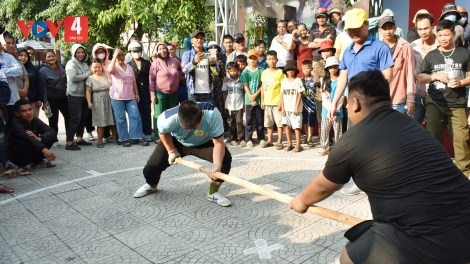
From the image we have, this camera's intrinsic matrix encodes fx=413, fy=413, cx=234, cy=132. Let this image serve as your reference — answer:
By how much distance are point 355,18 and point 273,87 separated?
9.99ft

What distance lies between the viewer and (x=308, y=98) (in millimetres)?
6922

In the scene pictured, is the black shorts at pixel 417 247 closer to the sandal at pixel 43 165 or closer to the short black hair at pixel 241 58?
the sandal at pixel 43 165

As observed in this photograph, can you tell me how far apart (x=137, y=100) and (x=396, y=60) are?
15.2ft

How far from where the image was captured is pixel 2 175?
5.67m

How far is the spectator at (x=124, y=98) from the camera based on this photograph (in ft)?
23.9

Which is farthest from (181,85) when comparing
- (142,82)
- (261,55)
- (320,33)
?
(320,33)

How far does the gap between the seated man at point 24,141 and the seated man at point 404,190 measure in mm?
4825

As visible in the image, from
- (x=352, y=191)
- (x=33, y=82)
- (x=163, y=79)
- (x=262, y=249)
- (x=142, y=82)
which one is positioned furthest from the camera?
(x=142, y=82)

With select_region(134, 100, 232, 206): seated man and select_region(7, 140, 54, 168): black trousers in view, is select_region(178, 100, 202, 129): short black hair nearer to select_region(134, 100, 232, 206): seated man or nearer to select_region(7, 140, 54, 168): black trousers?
select_region(134, 100, 232, 206): seated man

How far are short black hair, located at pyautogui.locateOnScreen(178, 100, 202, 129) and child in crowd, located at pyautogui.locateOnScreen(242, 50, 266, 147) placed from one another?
3.44m

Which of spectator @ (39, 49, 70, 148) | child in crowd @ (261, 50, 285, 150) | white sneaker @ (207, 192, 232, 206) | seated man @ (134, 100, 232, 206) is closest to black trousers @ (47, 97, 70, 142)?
spectator @ (39, 49, 70, 148)

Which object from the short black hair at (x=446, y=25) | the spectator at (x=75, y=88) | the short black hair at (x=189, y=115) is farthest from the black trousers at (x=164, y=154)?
the spectator at (x=75, y=88)

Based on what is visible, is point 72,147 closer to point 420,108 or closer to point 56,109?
point 56,109

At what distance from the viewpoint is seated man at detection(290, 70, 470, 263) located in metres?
2.00
